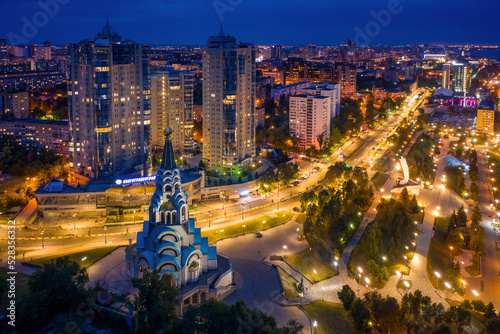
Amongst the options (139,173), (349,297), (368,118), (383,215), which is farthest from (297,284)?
(368,118)

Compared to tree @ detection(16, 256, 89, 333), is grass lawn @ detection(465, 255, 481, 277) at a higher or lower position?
lower

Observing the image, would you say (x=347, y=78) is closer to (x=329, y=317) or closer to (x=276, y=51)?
(x=329, y=317)

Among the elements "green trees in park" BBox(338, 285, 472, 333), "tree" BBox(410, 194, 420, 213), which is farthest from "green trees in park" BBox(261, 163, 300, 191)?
"green trees in park" BBox(338, 285, 472, 333)

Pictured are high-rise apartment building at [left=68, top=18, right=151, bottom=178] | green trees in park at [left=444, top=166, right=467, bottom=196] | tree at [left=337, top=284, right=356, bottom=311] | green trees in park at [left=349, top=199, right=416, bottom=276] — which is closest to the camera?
tree at [left=337, top=284, right=356, bottom=311]

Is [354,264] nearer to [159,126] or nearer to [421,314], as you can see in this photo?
[421,314]

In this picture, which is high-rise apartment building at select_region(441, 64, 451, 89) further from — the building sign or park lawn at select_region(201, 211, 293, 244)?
the building sign

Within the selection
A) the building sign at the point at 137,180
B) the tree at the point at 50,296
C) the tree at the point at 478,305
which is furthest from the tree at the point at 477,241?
the tree at the point at 50,296

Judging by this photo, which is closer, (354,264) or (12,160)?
(354,264)
